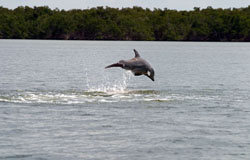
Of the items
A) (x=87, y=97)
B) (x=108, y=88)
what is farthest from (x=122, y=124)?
(x=108, y=88)

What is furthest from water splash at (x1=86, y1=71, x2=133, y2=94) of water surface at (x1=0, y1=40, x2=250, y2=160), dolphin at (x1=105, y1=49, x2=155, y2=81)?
dolphin at (x1=105, y1=49, x2=155, y2=81)

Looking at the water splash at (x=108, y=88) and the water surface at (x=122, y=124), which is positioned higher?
the water surface at (x=122, y=124)

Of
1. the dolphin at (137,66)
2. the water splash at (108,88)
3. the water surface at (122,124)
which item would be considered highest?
the dolphin at (137,66)

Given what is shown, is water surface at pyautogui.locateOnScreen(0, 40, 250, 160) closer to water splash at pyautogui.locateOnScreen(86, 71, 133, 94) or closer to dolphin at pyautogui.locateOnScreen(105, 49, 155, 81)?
water splash at pyautogui.locateOnScreen(86, 71, 133, 94)

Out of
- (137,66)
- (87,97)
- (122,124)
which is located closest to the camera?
(122,124)

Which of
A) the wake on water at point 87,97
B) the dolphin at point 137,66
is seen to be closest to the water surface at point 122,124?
the wake on water at point 87,97

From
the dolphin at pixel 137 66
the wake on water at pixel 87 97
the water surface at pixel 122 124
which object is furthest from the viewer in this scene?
the dolphin at pixel 137 66

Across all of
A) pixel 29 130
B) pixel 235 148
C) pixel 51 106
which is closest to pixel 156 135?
pixel 235 148

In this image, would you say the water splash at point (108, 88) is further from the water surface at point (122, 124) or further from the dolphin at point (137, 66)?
the dolphin at point (137, 66)

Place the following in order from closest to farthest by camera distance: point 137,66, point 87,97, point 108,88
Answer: point 137,66 < point 87,97 < point 108,88

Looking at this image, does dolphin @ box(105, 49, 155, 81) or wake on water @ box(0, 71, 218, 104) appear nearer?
wake on water @ box(0, 71, 218, 104)

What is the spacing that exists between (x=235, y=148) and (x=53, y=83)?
78.4 feet

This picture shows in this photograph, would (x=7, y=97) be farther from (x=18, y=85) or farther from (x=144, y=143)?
(x=144, y=143)

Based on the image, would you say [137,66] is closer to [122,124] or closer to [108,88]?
[108,88]
